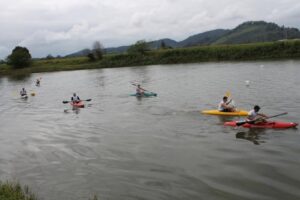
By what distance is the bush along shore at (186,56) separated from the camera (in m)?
88.2

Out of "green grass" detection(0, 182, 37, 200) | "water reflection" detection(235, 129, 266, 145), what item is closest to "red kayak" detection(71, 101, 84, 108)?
"water reflection" detection(235, 129, 266, 145)

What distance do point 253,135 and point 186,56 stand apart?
267 feet

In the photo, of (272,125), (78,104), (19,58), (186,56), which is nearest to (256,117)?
(272,125)

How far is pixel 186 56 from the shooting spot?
332 ft

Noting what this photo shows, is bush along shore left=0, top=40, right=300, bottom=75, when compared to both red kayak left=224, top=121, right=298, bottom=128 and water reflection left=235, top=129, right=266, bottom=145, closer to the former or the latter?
red kayak left=224, top=121, right=298, bottom=128

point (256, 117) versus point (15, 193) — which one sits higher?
point (256, 117)

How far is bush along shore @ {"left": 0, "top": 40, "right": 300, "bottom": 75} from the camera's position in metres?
88.2

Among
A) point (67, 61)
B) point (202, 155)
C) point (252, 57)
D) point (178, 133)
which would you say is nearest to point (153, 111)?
point (178, 133)

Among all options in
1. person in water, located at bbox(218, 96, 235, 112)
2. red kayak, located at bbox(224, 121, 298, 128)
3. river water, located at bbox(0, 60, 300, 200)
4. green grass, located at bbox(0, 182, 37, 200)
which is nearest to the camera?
green grass, located at bbox(0, 182, 37, 200)

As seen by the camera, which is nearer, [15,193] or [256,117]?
[15,193]

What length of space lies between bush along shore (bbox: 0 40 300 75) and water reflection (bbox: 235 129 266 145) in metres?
66.1

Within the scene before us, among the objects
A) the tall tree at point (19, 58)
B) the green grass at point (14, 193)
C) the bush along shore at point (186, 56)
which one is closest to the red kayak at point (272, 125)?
→ the green grass at point (14, 193)

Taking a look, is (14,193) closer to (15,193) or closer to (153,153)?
(15,193)

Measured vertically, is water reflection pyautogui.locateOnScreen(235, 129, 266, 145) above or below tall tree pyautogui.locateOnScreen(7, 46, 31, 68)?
below
